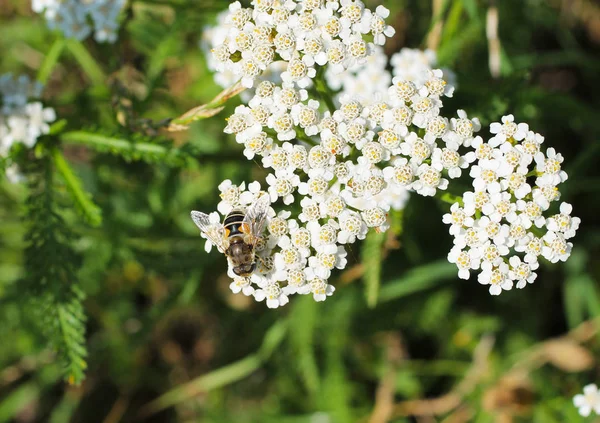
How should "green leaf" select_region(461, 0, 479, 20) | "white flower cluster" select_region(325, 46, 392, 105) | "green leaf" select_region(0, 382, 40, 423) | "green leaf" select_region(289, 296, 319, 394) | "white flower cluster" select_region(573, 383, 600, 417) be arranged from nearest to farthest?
1. "white flower cluster" select_region(573, 383, 600, 417)
2. "white flower cluster" select_region(325, 46, 392, 105)
3. "green leaf" select_region(461, 0, 479, 20)
4. "green leaf" select_region(289, 296, 319, 394)
5. "green leaf" select_region(0, 382, 40, 423)

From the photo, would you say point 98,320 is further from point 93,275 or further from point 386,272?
point 386,272

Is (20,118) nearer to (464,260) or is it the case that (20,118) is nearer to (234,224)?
(234,224)

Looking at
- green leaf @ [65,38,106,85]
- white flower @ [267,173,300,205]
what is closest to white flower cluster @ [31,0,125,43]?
green leaf @ [65,38,106,85]

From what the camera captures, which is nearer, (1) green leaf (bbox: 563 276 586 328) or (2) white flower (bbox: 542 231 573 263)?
(2) white flower (bbox: 542 231 573 263)

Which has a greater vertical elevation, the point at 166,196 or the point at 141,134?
the point at 166,196

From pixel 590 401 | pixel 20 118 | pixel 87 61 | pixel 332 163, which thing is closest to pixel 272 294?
pixel 332 163

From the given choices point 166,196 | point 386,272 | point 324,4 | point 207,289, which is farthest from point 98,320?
point 324,4

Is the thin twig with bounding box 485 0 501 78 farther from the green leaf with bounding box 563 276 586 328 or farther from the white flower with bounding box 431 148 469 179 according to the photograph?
the green leaf with bounding box 563 276 586 328

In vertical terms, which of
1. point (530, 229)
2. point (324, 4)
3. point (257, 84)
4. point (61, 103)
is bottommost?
point (530, 229)
